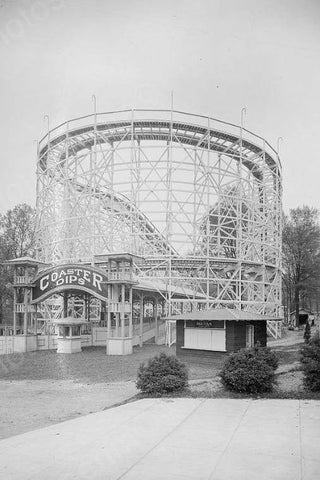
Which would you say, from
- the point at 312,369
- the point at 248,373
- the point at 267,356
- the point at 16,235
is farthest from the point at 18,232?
the point at 312,369

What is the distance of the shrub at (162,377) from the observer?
40.1ft

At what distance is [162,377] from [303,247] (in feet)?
116

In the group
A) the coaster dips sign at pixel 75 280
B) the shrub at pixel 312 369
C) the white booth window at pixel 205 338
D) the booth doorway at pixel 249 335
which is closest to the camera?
the shrub at pixel 312 369

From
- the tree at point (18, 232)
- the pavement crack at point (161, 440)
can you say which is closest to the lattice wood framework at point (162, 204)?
the tree at point (18, 232)

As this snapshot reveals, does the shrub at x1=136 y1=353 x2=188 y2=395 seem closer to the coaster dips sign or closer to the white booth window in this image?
the white booth window

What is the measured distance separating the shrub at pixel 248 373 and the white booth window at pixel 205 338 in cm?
675

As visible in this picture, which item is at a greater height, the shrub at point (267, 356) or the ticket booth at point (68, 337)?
the shrub at point (267, 356)

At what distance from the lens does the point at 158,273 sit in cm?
3869

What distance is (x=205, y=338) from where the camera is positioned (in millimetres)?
19922

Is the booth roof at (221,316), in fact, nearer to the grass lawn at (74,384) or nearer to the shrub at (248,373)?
the grass lawn at (74,384)

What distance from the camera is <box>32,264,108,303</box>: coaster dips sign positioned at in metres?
25.0

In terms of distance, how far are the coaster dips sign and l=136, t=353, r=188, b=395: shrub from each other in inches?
485

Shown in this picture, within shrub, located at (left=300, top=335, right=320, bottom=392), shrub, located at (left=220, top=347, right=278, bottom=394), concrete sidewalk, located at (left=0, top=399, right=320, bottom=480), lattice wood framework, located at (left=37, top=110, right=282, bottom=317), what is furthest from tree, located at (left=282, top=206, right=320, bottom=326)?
concrete sidewalk, located at (left=0, top=399, right=320, bottom=480)

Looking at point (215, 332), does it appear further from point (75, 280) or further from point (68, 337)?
point (75, 280)
